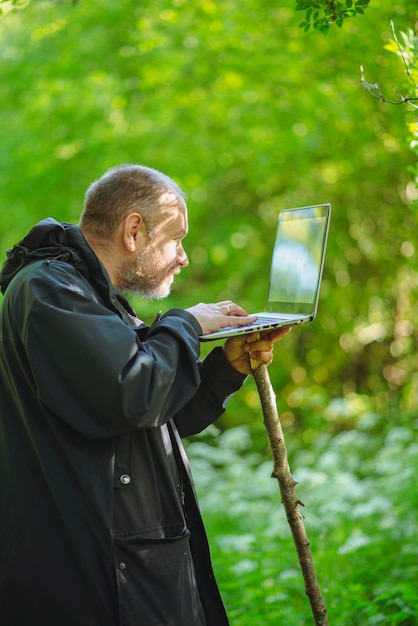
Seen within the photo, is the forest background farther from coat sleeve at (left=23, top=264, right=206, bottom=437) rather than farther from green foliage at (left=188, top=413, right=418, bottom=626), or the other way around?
coat sleeve at (left=23, top=264, right=206, bottom=437)

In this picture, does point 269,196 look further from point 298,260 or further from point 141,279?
point 141,279

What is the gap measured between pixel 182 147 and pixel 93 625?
5.36 meters

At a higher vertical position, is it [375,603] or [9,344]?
[9,344]

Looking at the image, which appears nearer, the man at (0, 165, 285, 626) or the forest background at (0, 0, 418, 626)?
the man at (0, 165, 285, 626)

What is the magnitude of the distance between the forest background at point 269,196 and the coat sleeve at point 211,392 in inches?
60.4

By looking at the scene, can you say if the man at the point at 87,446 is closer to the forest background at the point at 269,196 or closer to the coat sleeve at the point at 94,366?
the coat sleeve at the point at 94,366

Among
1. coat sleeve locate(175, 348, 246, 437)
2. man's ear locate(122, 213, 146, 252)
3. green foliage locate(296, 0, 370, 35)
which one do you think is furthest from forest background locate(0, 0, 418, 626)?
man's ear locate(122, 213, 146, 252)

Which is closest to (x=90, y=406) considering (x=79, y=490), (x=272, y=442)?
(x=79, y=490)

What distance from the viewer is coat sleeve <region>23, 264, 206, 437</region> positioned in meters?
1.88

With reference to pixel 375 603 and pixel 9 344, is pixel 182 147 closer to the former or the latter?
pixel 375 603

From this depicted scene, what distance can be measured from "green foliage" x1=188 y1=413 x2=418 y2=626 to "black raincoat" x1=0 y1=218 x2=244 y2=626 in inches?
64.6

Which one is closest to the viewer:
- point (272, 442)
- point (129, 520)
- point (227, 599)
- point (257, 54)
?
point (129, 520)

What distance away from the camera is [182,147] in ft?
22.6

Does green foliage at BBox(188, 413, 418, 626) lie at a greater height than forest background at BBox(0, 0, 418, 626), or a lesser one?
lesser
